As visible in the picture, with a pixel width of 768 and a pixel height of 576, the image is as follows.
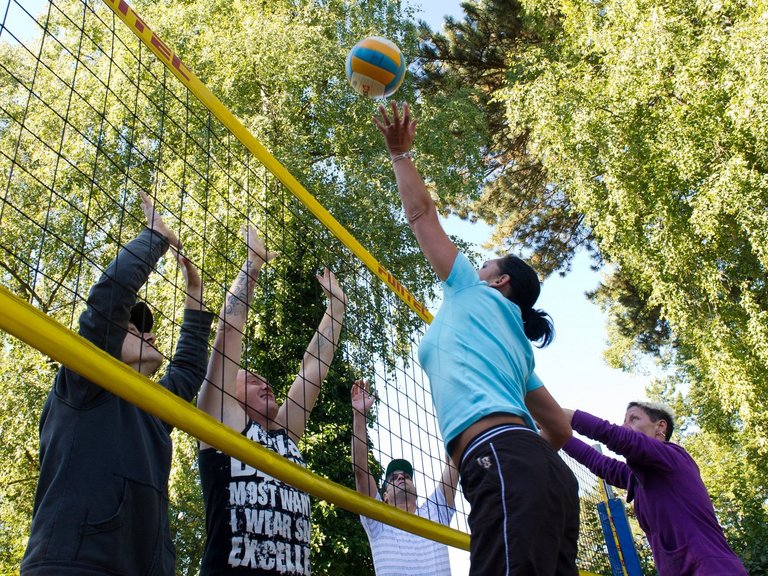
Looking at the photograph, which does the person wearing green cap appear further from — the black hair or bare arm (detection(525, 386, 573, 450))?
the black hair

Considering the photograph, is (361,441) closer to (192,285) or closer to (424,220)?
(192,285)

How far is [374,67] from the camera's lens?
4.36 m

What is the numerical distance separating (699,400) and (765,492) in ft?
9.97

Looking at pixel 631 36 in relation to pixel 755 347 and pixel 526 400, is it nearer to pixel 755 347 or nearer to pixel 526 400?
pixel 755 347

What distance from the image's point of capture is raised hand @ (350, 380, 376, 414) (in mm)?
4082

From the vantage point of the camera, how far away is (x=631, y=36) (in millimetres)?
11891

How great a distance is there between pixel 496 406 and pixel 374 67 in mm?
2965

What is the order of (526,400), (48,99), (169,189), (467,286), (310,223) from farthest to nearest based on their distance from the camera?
(48,99), (169,189), (310,223), (526,400), (467,286)

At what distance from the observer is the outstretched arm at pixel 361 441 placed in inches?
152

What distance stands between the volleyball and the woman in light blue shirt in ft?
6.22

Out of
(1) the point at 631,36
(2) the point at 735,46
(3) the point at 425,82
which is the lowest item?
(2) the point at 735,46

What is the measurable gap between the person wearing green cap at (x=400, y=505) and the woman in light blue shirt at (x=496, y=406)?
5.14 ft

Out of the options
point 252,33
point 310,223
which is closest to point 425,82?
point 252,33

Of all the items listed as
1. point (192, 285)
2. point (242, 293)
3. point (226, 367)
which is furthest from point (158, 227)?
point (226, 367)
